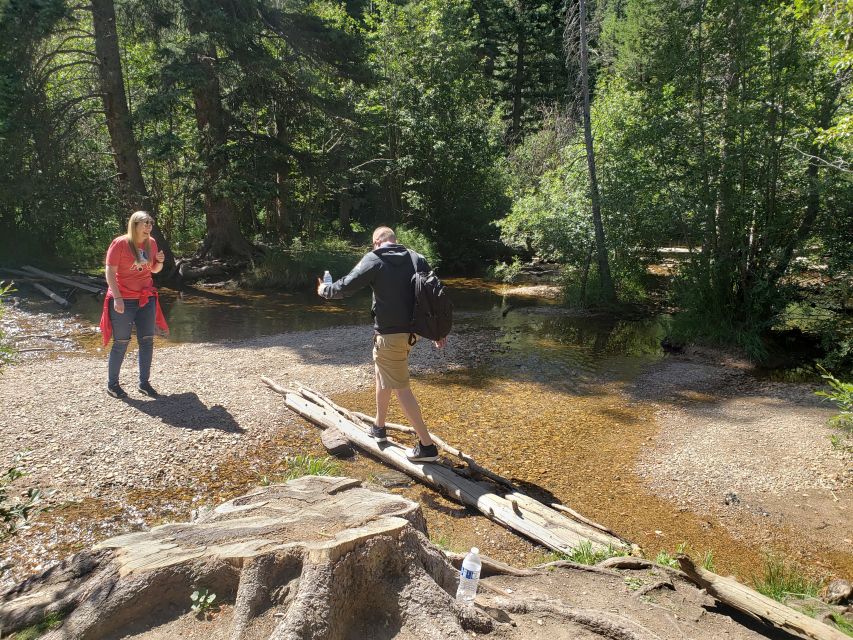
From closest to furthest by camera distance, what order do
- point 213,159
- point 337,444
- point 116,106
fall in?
1. point 337,444
2. point 116,106
3. point 213,159

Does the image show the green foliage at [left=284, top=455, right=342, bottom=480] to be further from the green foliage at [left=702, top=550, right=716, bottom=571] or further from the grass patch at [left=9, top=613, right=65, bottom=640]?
the green foliage at [left=702, top=550, right=716, bottom=571]

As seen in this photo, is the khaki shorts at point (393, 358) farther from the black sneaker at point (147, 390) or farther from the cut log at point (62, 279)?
the cut log at point (62, 279)

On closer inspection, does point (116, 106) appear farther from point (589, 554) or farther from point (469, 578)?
point (469, 578)

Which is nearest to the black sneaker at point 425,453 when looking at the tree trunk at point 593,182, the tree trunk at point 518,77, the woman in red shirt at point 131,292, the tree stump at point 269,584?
the tree stump at point 269,584

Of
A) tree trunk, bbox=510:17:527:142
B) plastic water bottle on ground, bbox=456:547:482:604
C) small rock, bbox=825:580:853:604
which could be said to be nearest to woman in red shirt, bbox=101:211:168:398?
plastic water bottle on ground, bbox=456:547:482:604

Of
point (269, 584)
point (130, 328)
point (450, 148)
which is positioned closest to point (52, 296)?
point (130, 328)

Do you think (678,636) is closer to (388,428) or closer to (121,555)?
(121,555)

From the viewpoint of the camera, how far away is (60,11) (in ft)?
49.1

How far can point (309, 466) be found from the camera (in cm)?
609

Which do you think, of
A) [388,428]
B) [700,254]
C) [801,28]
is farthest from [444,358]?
[801,28]

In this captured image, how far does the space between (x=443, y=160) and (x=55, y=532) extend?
22731 millimetres

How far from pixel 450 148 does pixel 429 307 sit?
69.5ft

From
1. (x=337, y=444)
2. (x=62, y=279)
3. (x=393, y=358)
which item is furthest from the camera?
(x=62, y=279)

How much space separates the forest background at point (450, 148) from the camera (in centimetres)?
1201
